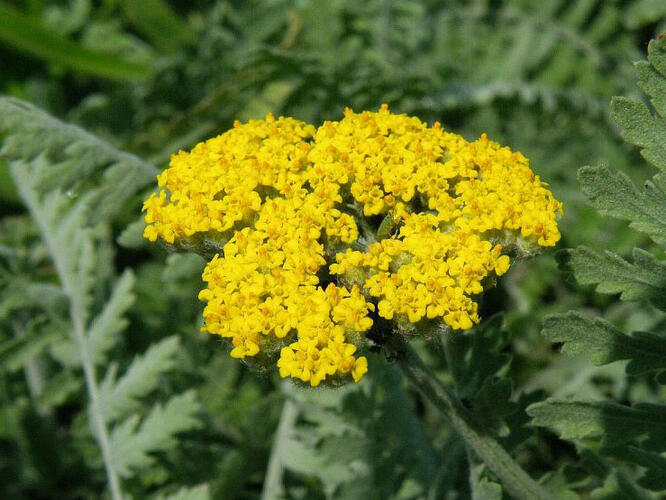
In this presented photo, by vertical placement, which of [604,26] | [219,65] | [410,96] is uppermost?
[604,26]

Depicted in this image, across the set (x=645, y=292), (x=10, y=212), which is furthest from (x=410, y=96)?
(x=10, y=212)

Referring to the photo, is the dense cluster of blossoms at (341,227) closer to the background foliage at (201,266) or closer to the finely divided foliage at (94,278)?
the background foliage at (201,266)

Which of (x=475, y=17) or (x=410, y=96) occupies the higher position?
(x=475, y=17)

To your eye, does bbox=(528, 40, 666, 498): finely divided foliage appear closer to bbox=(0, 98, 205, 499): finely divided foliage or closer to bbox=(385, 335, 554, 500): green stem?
bbox=(385, 335, 554, 500): green stem

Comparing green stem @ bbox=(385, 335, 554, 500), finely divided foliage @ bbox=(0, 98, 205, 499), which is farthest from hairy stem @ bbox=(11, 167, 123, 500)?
green stem @ bbox=(385, 335, 554, 500)

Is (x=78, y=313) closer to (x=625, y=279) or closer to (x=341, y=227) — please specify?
(x=341, y=227)

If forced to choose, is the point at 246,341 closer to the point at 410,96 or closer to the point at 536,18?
the point at 410,96

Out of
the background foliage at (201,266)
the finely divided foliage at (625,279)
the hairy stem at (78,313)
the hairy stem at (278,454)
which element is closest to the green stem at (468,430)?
the background foliage at (201,266)
